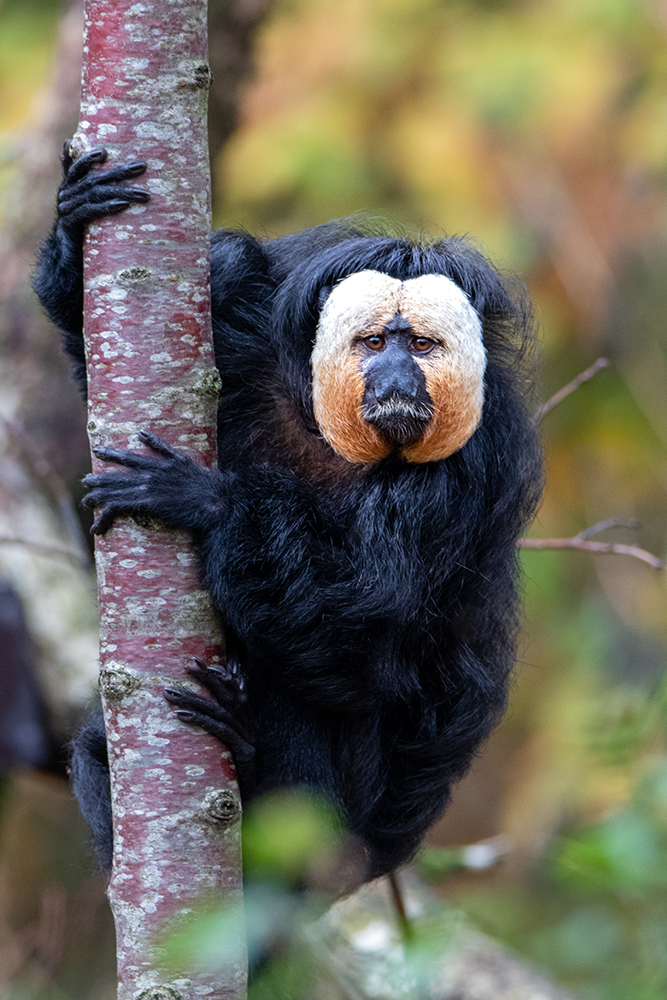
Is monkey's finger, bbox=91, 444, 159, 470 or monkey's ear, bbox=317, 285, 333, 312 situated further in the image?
monkey's ear, bbox=317, 285, 333, 312

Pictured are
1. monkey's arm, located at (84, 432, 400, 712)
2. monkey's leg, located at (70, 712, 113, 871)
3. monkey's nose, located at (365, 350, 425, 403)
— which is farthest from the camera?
monkey's leg, located at (70, 712, 113, 871)

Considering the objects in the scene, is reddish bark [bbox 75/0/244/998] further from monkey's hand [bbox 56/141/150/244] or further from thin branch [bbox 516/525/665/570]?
thin branch [bbox 516/525/665/570]

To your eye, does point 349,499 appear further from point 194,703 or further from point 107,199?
point 107,199

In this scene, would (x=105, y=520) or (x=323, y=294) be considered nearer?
(x=105, y=520)

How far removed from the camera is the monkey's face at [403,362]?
228 cm

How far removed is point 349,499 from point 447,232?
2691 millimetres

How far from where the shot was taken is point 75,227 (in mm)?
2152

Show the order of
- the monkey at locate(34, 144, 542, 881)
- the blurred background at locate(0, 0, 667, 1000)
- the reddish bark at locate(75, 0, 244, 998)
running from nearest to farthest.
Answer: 1. the reddish bark at locate(75, 0, 244, 998)
2. the monkey at locate(34, 144, 542, 881)
3. the blurred background at locate(0, 0, 667, 1000)

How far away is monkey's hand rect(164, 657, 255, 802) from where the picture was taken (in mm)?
1949

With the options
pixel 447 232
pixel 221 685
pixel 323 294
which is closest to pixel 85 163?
pixel 323 294

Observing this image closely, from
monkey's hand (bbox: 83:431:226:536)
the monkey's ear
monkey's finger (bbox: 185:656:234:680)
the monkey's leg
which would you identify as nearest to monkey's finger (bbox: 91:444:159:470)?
monkey's hand (bbox: 83:431:226:536)

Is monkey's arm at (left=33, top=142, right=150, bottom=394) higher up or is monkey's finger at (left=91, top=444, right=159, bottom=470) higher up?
monkey's arm at (left=33, top=142, right=150, bottom=394)

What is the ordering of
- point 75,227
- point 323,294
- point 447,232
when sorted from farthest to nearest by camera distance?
point 447,232, point 323,294, point 75,227

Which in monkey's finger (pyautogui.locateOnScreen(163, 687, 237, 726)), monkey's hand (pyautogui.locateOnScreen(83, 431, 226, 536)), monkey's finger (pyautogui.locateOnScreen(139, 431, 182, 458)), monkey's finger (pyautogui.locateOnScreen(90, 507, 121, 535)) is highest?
monkey's finger (pyautogui.locateOnScreen(139, 431, 182, 458))
